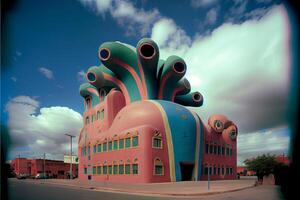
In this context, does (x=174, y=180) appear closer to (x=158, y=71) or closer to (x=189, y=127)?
(x=189, y=127)

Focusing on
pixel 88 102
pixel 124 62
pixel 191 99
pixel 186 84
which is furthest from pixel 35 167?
pixel 186 84

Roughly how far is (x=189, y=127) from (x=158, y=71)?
749 inches

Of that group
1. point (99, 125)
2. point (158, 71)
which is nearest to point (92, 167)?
point (99, 125)

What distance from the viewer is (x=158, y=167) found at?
39.8 meters

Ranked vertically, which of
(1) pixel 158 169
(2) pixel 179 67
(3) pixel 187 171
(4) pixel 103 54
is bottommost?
(3) pixel 187 171

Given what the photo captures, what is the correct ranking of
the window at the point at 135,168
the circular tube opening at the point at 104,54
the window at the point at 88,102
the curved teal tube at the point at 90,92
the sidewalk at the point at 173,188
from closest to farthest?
the sidewalk at the point at 173,188 → the window at the point at 135,168 → the circular tube opening at the point at 104,54 → the curved teal tube at the point at 90,92 → the window at the point at 88,102

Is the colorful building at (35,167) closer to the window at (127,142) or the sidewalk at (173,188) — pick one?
the window at (127,142)

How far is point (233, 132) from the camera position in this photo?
59.8 metres

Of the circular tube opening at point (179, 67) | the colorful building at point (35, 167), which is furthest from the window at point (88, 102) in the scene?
the colorful building at point (35, 167)

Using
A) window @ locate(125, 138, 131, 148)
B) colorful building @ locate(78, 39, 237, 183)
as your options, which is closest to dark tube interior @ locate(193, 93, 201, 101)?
colorful building @ locate(78, 39, 237, 183)

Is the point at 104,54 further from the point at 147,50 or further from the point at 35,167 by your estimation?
the point at 35,167

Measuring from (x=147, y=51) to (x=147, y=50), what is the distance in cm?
20

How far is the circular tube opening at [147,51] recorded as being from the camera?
2045 inches

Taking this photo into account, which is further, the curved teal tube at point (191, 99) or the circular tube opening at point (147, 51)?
the curved teal tube at point (191, 99)
